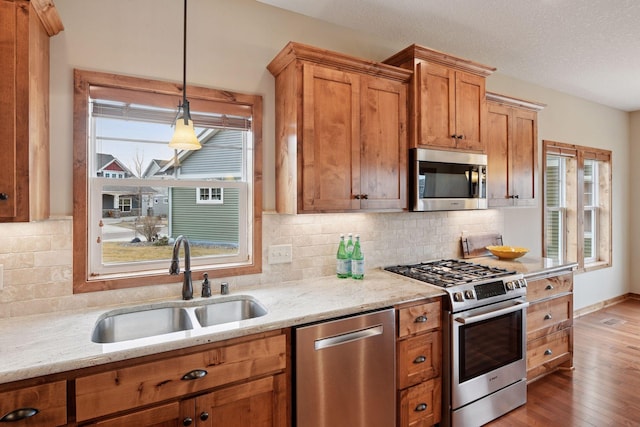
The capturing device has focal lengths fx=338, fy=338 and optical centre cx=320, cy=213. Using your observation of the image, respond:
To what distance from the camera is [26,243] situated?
5.49 feet

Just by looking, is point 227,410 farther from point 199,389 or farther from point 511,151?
point 511,151

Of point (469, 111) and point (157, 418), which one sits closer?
point (157, 418)

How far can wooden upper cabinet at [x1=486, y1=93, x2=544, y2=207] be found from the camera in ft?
9.83

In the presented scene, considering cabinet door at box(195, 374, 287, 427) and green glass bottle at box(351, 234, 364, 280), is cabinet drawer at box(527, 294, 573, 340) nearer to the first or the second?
green glass bottle at box(351, 234, 364, 280)

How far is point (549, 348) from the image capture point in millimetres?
2805

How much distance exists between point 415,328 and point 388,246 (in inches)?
34.2

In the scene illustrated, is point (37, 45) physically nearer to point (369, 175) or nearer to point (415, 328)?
point (369, 175)

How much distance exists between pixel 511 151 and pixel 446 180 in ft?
3.33

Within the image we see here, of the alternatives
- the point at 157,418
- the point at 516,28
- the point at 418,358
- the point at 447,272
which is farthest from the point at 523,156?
the point at 157,418

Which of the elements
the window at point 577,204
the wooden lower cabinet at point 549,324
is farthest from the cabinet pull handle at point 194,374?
the window at point 577,204

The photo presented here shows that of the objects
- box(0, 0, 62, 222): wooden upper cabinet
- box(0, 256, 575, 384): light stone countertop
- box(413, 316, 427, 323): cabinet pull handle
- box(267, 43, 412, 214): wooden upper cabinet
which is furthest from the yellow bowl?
box(0, 0, 62, 222): wooden upper cabinet

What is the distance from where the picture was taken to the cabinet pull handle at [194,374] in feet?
4.62

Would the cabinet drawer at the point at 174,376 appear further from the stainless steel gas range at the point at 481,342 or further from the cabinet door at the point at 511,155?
the cabinet door at the point at 511,155

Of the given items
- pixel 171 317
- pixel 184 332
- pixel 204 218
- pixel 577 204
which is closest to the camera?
pixel 184 332
